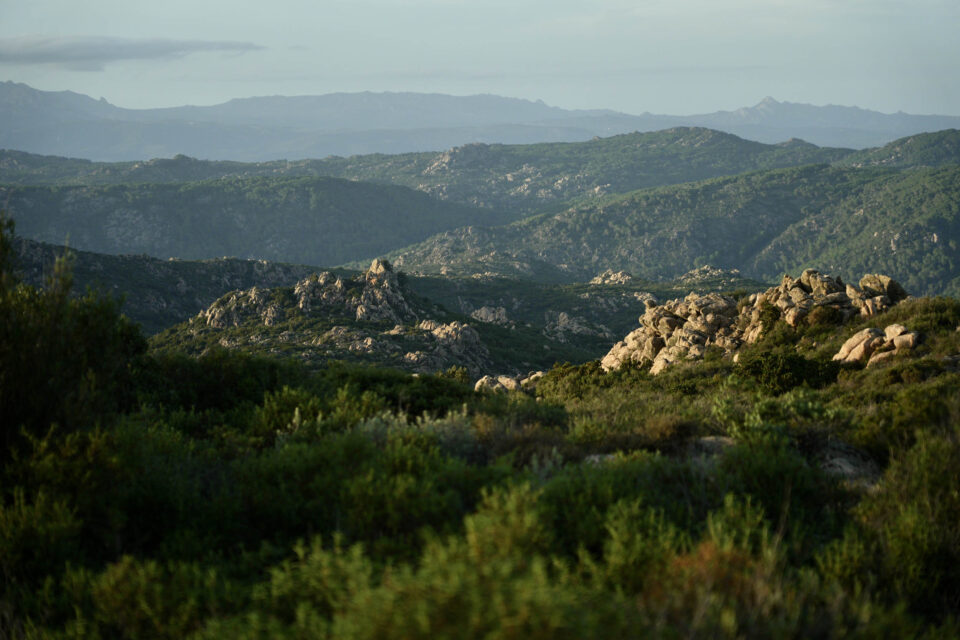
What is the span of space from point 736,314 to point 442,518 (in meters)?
27.3

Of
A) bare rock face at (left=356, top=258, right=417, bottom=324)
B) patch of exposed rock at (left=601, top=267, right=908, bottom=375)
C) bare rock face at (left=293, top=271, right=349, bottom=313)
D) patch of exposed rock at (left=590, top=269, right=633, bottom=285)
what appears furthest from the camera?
patch of exposed rock at (left=590, top=269, right=633, bottom=285)

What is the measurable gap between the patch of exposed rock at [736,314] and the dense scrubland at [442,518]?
15200mm

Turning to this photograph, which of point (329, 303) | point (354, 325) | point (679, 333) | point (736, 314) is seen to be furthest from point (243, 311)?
point (736, 314)

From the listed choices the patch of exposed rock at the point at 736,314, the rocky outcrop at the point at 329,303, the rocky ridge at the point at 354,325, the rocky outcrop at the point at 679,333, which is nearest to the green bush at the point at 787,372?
the patch of exposed rock at the point at 736,314

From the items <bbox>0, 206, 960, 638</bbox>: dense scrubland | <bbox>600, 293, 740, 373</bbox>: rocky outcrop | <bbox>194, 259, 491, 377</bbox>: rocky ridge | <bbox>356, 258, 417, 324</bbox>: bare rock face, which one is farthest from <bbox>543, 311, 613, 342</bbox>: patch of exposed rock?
<bbox>0, 206, 960, 638</bbox>: dense scrubland

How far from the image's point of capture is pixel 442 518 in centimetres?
702

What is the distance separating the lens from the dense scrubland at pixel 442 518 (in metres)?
5.03

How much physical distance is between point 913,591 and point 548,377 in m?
23.7

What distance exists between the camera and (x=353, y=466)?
8.45 m

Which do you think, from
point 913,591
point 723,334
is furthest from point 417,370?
point 913,591

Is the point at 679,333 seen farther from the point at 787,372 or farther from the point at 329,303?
the point at 329,303

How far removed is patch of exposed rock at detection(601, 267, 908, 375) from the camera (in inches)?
1078

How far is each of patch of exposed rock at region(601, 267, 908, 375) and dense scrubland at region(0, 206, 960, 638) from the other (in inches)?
598

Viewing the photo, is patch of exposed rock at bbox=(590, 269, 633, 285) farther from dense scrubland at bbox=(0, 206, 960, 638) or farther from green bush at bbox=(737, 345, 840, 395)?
dense scrubland at bbox=(0, 206, 960, 638)
